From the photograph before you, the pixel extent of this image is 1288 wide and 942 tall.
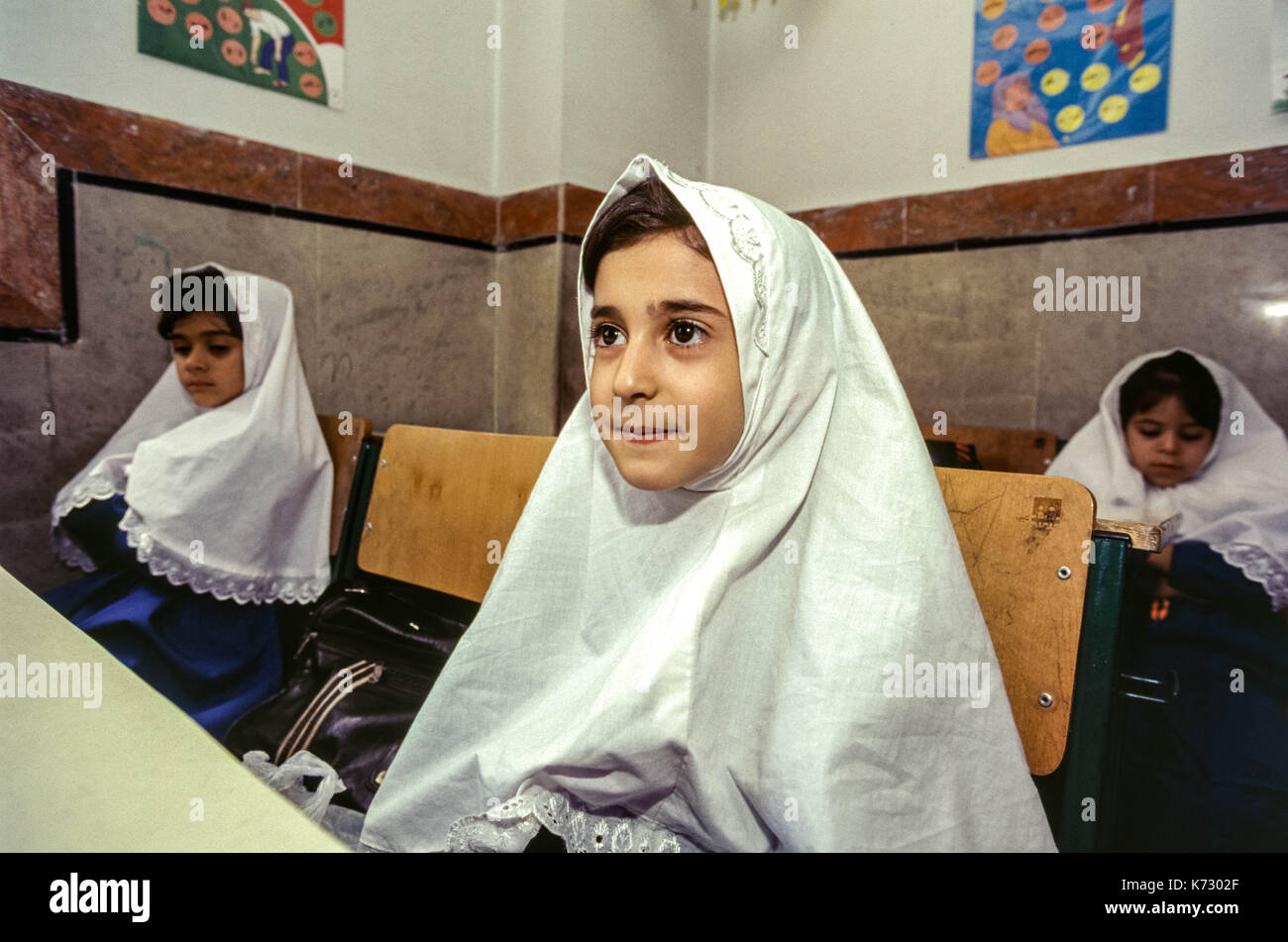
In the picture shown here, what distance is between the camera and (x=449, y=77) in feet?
8.04

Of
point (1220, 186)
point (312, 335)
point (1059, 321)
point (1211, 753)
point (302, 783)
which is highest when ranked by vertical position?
point (1220, 186)

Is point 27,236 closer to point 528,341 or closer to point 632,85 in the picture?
point 528,341

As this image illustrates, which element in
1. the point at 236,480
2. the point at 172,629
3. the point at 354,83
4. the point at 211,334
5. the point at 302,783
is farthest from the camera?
the point at 354,83

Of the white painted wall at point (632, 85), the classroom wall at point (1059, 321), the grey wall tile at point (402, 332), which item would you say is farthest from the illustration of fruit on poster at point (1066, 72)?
the grey wall tile at point (402, 332)

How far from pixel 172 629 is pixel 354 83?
66.2 inches

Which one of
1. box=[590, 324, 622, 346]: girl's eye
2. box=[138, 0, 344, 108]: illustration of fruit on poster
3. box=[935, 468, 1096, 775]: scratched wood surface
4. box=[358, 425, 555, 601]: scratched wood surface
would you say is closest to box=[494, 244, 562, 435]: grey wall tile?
box=[138, 0, 344, 108]: illustration of fruit on poster

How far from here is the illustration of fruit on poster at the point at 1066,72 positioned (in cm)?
221

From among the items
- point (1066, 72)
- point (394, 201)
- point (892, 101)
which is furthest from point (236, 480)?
point (1066, 72)

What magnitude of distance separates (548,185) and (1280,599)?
2.39 metres

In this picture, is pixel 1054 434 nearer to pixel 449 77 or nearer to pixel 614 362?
pixel 614 362

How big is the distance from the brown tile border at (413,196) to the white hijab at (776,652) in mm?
1799

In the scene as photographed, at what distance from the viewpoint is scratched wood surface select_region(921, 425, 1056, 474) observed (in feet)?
7.91

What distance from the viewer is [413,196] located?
244 centimetres

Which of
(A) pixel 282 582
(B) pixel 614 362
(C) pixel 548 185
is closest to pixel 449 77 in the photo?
(C) pixel 548 185
